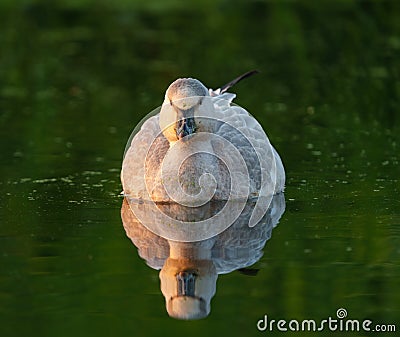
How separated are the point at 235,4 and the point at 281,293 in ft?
39.6

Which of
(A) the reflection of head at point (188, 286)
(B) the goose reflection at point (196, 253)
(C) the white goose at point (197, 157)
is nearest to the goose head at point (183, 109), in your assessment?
(C) the white goose at point (197, 157)

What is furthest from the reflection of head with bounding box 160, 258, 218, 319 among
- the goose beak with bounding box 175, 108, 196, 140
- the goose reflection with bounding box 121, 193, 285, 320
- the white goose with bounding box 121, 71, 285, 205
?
the goose beak with bounding box 175, 108, 196, 140

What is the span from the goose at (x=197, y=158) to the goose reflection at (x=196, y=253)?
0.38 feet

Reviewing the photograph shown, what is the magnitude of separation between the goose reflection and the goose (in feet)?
0.38

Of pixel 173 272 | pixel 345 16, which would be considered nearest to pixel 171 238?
pixel 173 272

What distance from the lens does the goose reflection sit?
6371 mm

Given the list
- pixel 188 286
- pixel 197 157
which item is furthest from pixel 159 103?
pixel 188 286

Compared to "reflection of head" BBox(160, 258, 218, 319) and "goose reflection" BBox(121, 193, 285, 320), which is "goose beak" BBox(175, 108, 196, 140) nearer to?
"goose reflection" BBox(121, 193, 285, 320)

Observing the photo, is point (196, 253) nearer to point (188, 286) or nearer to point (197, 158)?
point (188, 286)

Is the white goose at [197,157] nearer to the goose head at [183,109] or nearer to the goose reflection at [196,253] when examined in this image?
the goose head at [183,109]

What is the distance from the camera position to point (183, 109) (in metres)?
8.42

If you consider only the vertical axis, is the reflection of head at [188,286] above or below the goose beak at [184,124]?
below

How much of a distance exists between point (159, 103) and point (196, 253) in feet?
16.9

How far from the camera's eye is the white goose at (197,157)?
8414 millimetres
